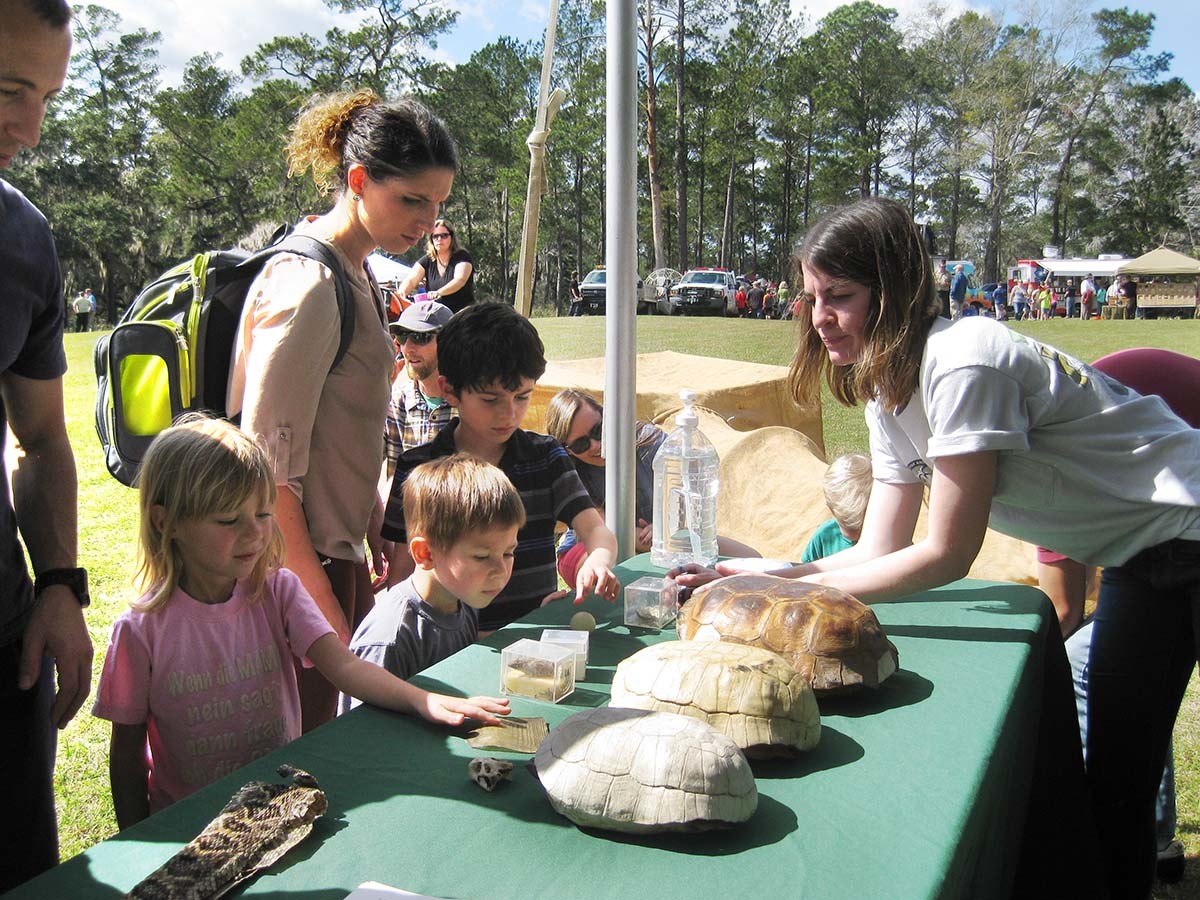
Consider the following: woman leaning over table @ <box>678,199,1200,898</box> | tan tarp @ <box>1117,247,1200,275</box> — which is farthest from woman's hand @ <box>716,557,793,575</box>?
tan tarp @ <box>1117,247,1200,275</box>

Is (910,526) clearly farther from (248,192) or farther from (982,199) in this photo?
(982,199)

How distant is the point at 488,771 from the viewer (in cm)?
117

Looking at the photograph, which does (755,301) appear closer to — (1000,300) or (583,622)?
(1000,300)

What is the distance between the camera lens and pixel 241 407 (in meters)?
1.90

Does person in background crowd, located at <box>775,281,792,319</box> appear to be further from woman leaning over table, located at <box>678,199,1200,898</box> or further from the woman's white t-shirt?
the woman's white t-shirt

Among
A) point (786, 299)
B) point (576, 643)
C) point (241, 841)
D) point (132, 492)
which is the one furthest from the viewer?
point (786, 299)

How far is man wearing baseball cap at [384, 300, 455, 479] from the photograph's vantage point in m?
3.34

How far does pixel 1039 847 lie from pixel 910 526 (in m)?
0.70

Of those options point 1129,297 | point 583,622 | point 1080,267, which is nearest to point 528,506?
point 583,622

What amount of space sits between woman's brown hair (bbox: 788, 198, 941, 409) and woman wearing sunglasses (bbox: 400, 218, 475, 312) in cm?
521

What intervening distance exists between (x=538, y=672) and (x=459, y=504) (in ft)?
1.21

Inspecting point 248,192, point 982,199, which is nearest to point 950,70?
point 982,199

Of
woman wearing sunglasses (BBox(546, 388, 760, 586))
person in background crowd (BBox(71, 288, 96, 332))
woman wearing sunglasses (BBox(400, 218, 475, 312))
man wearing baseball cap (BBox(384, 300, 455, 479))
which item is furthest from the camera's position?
person in background crowd (BBox(71, 288, 96, 332))

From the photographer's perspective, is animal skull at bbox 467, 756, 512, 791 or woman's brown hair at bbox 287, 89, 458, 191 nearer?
animal skull at bbox 467, 756, 512, 791
